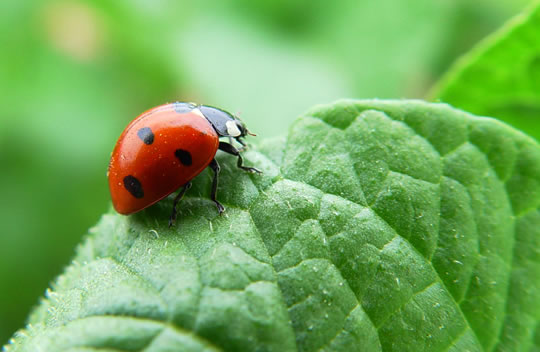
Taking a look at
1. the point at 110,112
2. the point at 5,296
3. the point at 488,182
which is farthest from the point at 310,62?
the point at 5,296

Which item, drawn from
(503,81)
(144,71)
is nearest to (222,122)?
(503,81)

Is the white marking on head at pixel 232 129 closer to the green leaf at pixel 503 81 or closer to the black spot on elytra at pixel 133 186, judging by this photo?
the black spot on elytra at pixel 133 186

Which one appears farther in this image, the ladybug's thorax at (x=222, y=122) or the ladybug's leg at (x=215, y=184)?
the ladybug's thorax at (x=222, y=122)

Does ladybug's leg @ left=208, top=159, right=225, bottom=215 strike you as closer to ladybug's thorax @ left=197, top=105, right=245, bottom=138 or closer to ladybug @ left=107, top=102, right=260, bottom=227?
ladybug @ left=107, top=102, right=260, bottom=227

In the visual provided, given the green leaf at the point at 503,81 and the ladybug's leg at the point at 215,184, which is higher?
the green leaf at the point at 503,81

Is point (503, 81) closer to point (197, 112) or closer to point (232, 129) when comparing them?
point (232, 129)

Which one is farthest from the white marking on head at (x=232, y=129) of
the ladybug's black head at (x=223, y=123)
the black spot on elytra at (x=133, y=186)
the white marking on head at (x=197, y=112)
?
the black spot on elytra at (x=133, y=186)
